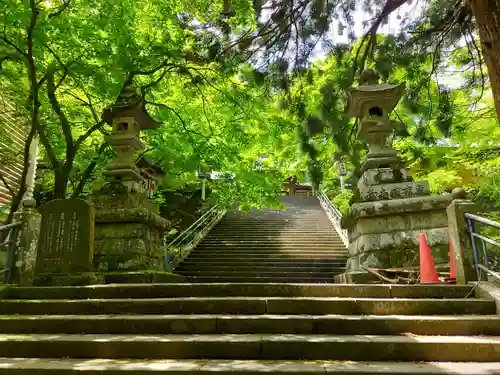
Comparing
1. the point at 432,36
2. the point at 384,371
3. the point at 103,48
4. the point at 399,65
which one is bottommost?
the point at 384,371

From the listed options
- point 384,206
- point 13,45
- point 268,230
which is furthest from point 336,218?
point 13,45

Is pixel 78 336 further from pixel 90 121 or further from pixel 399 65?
pixel 90 121

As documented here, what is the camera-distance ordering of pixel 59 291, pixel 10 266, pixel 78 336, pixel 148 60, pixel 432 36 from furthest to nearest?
pixel 148 60
pixel 432 36
pixel 10 266
pixel 59 291
pixel 78 336

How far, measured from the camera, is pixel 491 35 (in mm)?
4129

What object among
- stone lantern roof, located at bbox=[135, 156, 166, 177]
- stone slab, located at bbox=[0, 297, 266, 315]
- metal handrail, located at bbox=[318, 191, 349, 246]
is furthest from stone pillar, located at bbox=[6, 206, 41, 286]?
metal handrail, located at bbox=[318, 191, 349, 246]

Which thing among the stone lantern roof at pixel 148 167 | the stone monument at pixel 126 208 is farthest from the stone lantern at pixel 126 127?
the stone lantern roof at pixel 148 167

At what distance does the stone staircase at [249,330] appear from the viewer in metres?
3.41

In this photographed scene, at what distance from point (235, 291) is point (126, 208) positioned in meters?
3.18

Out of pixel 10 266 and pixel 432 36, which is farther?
pixel 432 36

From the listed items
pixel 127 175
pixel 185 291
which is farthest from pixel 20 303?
pixel 127 175

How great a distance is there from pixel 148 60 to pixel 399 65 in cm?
533

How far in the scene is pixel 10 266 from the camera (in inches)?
236

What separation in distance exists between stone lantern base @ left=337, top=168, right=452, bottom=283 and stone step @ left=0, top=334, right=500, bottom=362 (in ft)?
8.63

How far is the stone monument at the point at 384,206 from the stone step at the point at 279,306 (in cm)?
156
